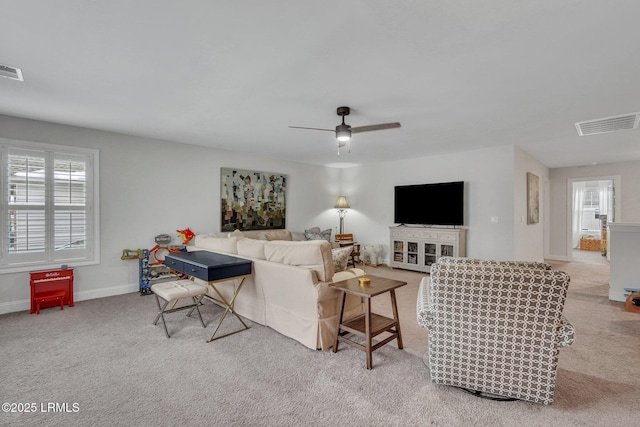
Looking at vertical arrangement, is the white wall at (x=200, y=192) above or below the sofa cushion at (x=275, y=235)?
above

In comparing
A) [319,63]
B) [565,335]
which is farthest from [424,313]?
[319,63]

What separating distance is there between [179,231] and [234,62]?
3.48 metres

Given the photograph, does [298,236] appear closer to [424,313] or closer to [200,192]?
[200,192]

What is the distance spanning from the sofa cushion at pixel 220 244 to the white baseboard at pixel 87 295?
1.39m

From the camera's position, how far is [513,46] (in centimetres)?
211

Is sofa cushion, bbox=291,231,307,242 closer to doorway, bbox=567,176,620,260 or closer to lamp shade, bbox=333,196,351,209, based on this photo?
lamp shade, bbox=333,196,351,209

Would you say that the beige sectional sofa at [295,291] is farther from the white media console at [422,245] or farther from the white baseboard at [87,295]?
→ the white media console at [422,245]

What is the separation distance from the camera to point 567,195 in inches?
302

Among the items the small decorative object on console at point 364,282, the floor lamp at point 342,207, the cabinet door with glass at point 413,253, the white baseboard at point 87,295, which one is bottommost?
the white baseboard at point 87,295

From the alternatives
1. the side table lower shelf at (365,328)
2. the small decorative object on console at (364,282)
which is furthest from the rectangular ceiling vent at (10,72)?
the side table lower shelf at (365,328)

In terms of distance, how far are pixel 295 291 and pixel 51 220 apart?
11.8ft

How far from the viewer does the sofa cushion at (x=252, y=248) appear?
327 centimetres

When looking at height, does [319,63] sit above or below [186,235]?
above

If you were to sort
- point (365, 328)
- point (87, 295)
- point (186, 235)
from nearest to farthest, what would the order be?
1. point (365, 328)
2. point (87, 295)
3. point (186, 235)
